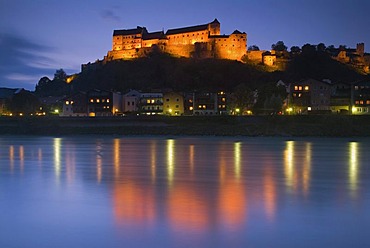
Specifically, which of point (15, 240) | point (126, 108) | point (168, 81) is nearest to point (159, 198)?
point (15, 240)

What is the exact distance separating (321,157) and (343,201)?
328 inches

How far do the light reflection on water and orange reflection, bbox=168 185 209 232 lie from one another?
16 mm

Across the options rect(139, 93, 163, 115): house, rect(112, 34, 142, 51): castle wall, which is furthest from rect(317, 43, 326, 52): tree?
rect(139, 93, 163, 115): house

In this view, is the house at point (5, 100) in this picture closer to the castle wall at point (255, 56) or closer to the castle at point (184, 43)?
the castle at point (184, 43)

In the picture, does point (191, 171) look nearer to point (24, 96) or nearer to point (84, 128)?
point (84, 128)

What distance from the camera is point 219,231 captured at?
17.4 ft

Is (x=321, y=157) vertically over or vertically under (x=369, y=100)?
under

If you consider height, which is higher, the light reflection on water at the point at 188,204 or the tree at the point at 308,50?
the tree at the point at 308,50

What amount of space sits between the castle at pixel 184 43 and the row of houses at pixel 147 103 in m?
24.0

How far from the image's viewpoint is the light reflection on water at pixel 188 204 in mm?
5082

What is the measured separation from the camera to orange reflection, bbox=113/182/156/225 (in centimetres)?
595

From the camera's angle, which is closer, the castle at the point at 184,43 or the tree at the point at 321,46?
the castle at the point at 184,43

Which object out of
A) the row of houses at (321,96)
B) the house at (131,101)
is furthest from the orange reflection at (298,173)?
the house at (131,101)

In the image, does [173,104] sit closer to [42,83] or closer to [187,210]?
[187,210]
